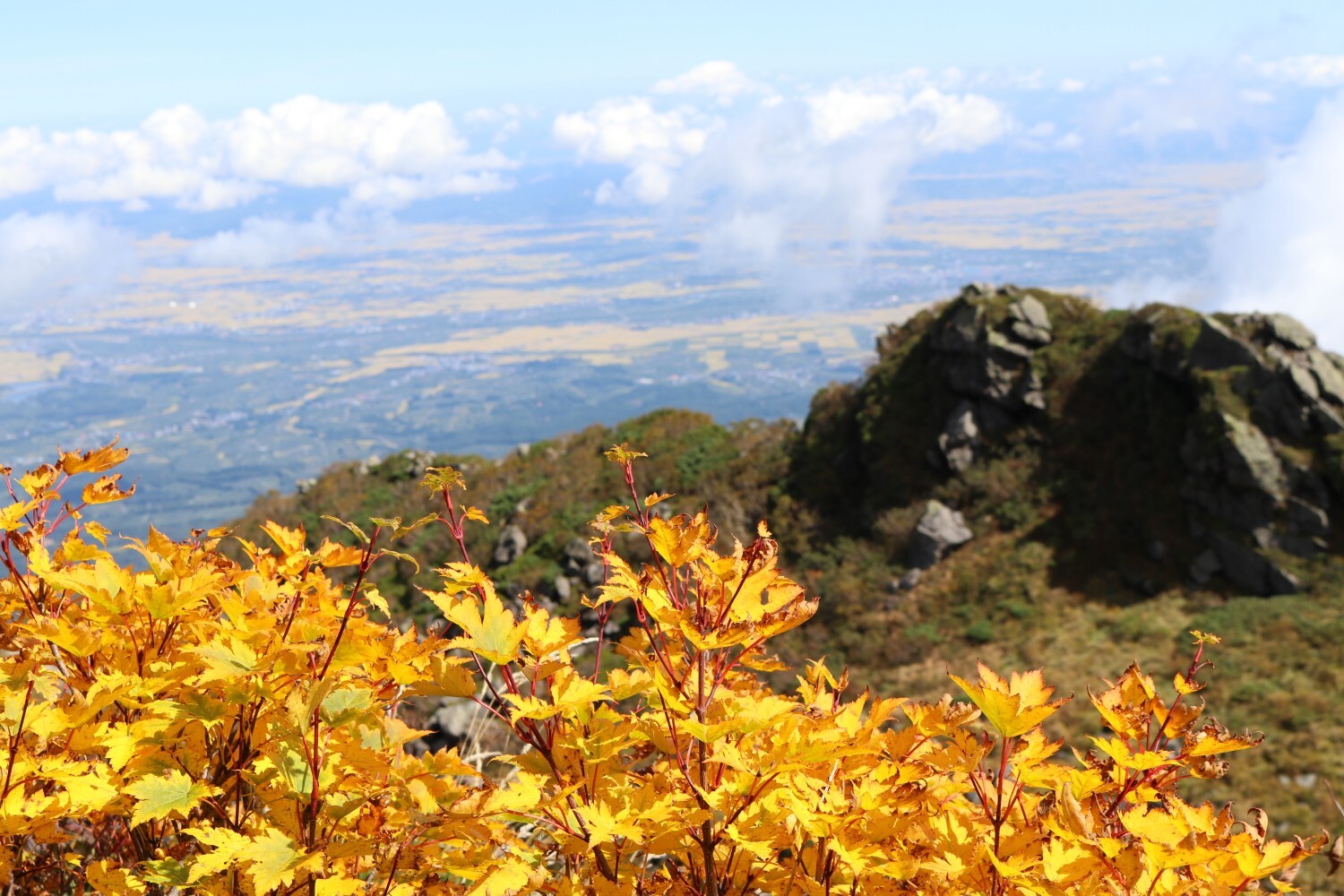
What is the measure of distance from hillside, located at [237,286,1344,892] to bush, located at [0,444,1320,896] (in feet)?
25.7

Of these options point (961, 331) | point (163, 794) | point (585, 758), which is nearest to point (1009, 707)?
point (585, 758)

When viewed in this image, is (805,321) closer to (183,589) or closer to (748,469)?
(748,469)

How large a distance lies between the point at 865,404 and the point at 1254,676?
30.1 ft

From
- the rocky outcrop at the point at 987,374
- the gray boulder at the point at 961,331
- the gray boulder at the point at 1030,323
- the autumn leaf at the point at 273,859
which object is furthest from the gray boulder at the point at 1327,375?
the autumn leaf at the point at 273,859

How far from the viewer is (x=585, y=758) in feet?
3.73

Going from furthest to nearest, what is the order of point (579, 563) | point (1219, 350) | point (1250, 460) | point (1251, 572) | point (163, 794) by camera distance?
point (579, 563)
point (1219, 350)
point (1250, 460)
point (1251, 572)
point (163, 794)

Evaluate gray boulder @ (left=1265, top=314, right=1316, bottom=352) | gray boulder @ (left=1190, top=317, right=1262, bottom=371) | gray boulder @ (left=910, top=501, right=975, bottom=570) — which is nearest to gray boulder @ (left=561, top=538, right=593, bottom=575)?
gray boulder @ (left=910, top=501, right=975, bottom=570)

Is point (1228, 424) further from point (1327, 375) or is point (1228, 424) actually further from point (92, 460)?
point (92, 460)

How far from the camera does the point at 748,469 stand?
63.2ft

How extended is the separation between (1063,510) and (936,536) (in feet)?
7.67

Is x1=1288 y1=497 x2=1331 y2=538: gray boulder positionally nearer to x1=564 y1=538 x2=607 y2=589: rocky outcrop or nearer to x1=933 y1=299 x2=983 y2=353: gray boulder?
x1=933 y1=299 x2=983 y2=353: gray boulder

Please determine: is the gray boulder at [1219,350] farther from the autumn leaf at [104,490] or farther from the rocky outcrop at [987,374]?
the autumn leaf at [104,490]

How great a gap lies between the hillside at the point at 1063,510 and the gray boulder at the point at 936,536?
38mm

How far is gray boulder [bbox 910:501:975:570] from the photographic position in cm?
1466
